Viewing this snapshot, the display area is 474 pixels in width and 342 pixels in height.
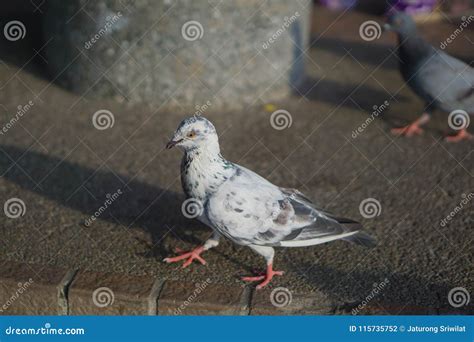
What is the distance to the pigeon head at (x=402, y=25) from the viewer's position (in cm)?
604

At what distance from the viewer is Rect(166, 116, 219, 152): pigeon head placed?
144 inches

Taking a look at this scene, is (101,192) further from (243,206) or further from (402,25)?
(402,25)

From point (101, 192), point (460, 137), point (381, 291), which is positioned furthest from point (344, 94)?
point (381, 291)

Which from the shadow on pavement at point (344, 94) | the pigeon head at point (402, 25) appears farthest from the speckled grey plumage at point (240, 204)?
the pigeon head at point (402, 25)

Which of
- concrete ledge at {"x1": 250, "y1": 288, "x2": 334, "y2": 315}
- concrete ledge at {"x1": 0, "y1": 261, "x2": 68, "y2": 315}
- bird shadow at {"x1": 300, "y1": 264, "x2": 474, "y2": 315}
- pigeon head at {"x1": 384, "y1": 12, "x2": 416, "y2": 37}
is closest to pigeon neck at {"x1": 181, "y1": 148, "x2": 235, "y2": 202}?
concrete ledge at {"x1": 250, "y1": 288, "x2": 334, "y2": 315}

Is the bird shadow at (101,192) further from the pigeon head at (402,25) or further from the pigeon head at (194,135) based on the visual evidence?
the pigeon head at (402,25)

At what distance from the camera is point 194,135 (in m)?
3.69

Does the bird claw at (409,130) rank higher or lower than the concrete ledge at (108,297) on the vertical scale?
higher

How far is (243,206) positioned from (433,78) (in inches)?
114

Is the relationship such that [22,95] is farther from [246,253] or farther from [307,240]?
[307,240]

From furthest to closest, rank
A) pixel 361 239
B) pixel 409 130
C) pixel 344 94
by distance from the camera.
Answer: pixel 344 94, pixel 409 130, pixel 361 239

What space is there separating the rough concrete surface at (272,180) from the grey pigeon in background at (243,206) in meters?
0.31

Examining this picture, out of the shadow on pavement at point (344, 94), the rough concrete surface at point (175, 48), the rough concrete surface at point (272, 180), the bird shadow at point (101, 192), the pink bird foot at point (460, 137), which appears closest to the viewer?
the rough concrete surface at point (272, 180)

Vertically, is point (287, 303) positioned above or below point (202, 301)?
above
